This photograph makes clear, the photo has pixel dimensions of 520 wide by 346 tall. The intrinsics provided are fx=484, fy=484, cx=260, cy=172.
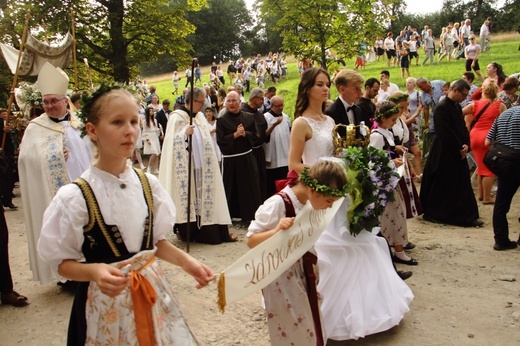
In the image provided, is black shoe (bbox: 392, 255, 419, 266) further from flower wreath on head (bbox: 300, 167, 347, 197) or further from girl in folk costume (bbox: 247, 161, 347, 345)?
flower wreath on head (bbox: 300, 167, 347, 197)

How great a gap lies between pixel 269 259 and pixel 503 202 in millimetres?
4427

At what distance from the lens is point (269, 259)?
2971 millimetres

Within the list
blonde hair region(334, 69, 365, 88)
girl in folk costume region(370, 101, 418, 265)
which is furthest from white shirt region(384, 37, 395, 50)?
blonde hair region(334, 69, 365, 88)

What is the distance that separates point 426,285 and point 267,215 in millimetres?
2921

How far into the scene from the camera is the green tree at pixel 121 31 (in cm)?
1718

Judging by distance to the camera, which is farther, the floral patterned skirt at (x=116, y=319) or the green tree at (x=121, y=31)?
the green tree at (x=121, y=31)

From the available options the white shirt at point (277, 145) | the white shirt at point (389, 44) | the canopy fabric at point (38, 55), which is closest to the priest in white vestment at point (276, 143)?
the white shirt at point (277, 145)

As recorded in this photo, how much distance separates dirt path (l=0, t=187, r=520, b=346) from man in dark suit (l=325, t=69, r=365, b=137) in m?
1.97

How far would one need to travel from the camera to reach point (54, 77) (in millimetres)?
5043

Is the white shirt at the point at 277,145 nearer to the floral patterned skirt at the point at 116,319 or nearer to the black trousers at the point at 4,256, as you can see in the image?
the black trousers at the point at 4,256

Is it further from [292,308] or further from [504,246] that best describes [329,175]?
[504,246]

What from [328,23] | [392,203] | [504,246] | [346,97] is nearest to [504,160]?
[504,246]

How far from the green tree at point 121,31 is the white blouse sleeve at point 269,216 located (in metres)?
15.5

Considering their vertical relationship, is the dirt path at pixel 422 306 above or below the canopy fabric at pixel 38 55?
below
